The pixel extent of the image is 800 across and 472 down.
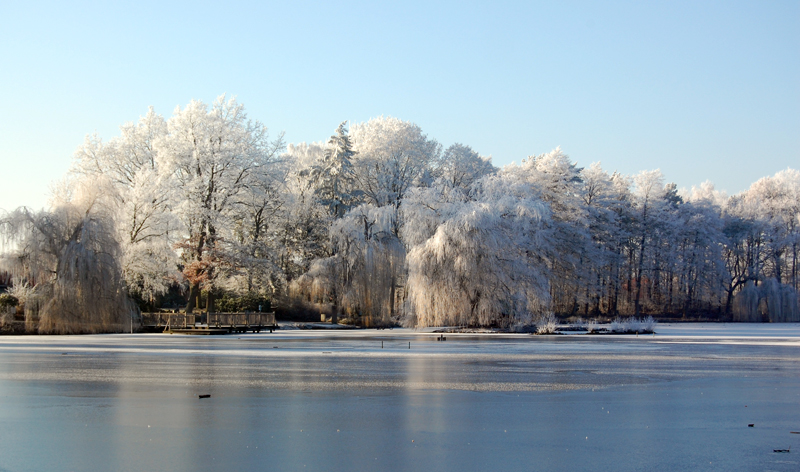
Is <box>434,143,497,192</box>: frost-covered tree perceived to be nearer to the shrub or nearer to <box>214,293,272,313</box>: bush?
<box>214,293,272,313</box>: bush

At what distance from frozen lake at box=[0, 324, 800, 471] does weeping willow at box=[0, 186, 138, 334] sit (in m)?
18.9

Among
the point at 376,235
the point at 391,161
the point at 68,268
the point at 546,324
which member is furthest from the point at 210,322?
the point at 391,161

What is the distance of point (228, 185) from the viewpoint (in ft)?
166

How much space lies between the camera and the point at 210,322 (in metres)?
41.3

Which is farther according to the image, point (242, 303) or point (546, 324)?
point (242, 303)

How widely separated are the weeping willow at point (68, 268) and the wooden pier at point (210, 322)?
217cm

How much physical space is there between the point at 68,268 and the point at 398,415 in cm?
3113

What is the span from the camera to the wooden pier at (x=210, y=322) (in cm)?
4059

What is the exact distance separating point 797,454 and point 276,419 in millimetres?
6454

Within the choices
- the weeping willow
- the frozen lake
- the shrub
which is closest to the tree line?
the weeping willow

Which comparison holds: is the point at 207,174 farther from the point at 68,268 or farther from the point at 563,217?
the point at 563,217

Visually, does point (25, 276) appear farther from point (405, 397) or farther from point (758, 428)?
point (758, 428)

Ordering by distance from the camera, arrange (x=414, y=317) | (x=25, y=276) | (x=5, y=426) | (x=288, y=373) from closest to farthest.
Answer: (x=5, y=426) → (x=288, y=373) → (x=25, y=276) → (x=414, y=317)

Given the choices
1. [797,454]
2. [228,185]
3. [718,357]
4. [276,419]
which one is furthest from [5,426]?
[228,185]
